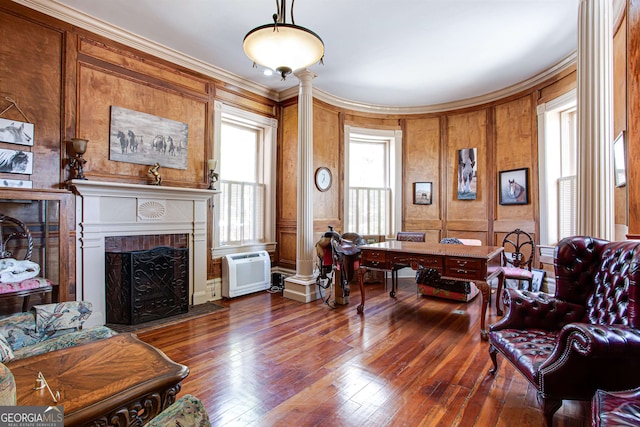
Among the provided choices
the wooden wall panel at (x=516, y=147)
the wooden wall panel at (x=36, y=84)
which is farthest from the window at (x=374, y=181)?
the wooden wall panel at (x=36, y=84)

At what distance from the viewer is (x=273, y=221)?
567 cm

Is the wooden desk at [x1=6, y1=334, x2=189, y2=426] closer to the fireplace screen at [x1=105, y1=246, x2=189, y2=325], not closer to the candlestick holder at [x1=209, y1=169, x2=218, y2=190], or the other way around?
the fireplace screen at [x1=105, y1=246, x2=189, y2=325]

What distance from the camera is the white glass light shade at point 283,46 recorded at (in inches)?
90.5

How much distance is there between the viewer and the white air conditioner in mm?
4739

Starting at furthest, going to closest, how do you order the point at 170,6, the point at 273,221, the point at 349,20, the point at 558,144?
the point at 273,221 → the point at 558,144 → the point at 349,20 → the point at 170,6

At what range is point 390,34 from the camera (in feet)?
12.5

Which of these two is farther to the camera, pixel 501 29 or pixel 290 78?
pixel 290 78

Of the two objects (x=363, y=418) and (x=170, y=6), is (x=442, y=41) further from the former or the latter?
(x=363, y=418)

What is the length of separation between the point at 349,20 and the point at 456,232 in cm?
436

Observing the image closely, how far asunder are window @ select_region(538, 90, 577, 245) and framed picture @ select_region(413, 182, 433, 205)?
1.92 meters

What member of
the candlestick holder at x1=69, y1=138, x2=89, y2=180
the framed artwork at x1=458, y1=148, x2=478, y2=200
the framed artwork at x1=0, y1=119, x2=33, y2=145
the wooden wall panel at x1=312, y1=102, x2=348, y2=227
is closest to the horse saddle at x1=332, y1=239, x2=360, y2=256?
the wooden wall panel at x1=312, y1=102, x2=348, y2=227

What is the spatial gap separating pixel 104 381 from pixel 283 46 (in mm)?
2372

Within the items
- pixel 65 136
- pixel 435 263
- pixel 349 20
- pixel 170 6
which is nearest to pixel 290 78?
pixel 349 20

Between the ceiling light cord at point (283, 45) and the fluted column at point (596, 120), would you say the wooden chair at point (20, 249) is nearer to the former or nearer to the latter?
the ceiling light cord at point (283, 45)
